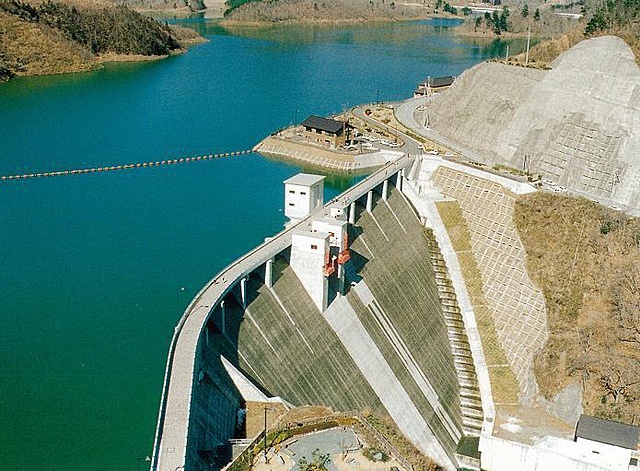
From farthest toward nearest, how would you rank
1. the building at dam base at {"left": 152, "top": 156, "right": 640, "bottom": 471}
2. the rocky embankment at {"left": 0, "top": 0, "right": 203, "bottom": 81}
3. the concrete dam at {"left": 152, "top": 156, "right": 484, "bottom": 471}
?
the rocky embankment at {"left": 0, "top": 0, "right": 203, "bottom": 81}, the building at dam base at {"left": 152, "top": 156, "right": 640, "bottom": 471}, the concrete dam at {"left": 152, "top": 156, "right": 484, "bottom": 471}

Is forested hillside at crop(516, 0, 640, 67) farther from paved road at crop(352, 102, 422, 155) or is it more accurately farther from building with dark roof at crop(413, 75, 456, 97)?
paved road at crop(352, 102, 422, 155)

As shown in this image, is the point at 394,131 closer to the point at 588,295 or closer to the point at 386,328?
the point at 588,295

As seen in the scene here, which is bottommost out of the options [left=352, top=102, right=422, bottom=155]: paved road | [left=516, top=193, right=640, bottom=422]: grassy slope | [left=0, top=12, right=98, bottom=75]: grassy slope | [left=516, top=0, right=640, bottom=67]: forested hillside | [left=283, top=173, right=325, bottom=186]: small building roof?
[left=516, top=193, right=640, bottom=422]: grassy slope

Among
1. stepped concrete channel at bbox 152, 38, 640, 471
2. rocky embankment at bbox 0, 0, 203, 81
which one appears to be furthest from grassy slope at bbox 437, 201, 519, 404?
rocky embankment at bbox 0, 0, 203, 81

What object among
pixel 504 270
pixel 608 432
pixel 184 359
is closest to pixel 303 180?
pixel 504 270

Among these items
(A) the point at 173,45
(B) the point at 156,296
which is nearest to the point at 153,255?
(B) the point at 156,296

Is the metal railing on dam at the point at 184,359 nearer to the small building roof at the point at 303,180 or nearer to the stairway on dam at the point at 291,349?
the stairway on dam at the point at 291,349

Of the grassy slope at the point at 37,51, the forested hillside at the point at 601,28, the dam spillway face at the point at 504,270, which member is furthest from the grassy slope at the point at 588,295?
the grassy slope at the point at 37,51
